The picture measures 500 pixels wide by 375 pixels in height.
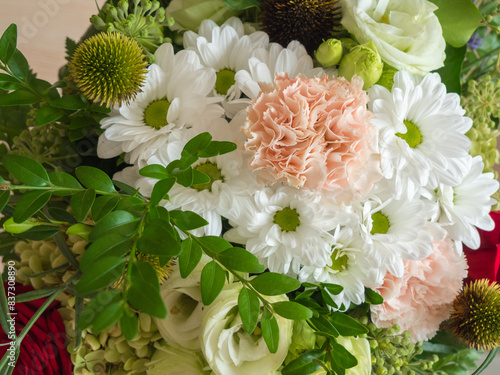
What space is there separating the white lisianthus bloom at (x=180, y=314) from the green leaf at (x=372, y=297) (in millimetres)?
182

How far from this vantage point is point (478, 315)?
536 mm

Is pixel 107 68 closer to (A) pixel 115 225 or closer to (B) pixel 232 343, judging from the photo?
(A) pixel 115 225

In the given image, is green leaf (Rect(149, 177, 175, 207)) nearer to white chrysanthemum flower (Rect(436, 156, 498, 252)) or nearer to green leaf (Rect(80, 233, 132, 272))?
green leaf (Rect(80, 233, 132, 272))

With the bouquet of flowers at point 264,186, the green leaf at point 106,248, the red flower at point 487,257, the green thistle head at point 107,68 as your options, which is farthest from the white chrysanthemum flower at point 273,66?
the red flower at point 487,257

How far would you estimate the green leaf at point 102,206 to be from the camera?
360 mm

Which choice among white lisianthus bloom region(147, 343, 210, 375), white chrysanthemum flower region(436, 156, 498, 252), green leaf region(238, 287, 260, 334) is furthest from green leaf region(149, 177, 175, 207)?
white chrysanthemum flower region(436, 156, 498, 252)

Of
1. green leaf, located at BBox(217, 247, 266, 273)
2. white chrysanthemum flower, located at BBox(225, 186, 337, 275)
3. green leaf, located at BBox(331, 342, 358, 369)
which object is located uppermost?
green leaf, located at BBox(217, 247, 266, 273)

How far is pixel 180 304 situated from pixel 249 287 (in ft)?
0.45

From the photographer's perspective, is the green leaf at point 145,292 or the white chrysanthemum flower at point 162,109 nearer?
the green leaf at point 145,292

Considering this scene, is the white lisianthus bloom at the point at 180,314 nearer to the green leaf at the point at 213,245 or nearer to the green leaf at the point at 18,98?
the green leaf at the point at 213,245

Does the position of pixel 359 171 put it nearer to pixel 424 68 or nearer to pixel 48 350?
pixel 424 68

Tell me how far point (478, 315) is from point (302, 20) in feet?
1.26

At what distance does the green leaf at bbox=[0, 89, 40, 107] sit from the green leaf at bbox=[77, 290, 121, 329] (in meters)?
0.28

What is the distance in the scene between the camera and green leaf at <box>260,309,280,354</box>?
38 centimetres
